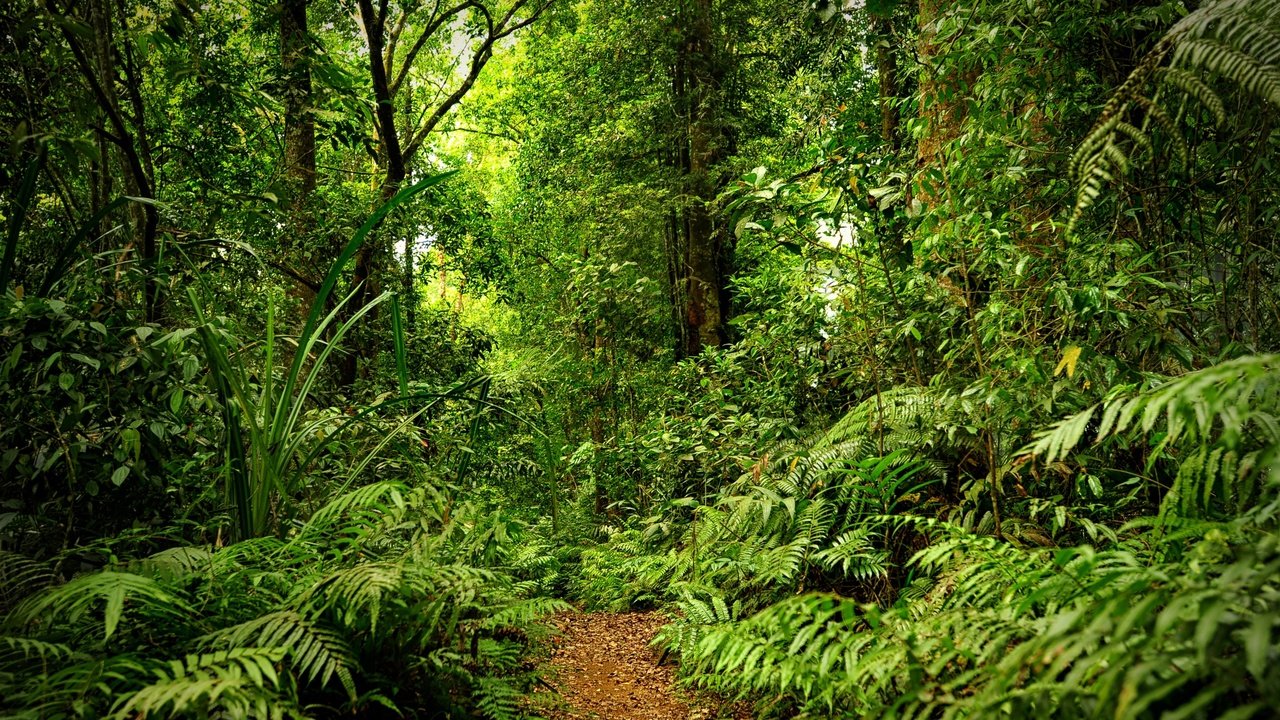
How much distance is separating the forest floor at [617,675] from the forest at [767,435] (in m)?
0.03

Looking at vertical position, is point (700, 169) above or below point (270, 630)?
above

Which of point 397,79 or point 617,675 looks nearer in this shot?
point 617,675

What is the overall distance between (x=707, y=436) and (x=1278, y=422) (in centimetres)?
431

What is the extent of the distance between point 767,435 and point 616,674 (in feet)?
7.00

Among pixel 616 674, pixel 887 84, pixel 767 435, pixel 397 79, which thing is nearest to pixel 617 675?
pixel 616 674

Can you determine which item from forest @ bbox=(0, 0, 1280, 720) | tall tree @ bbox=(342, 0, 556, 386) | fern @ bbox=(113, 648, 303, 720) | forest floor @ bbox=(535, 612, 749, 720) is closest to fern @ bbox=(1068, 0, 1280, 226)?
forest @ bbox=(0, 0, 1280, 720)

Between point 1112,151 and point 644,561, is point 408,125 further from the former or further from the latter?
point 1112,151

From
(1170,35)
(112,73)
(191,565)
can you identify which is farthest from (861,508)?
(112,73)

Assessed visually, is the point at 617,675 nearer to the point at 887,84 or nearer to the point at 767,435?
the point at 767,435

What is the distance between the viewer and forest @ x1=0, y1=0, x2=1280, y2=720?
1.70 metres

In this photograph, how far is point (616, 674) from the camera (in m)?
3.78

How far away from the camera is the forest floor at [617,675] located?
3143mm

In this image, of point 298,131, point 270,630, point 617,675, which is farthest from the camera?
point 298,131

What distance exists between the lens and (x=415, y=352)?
23.5ft
